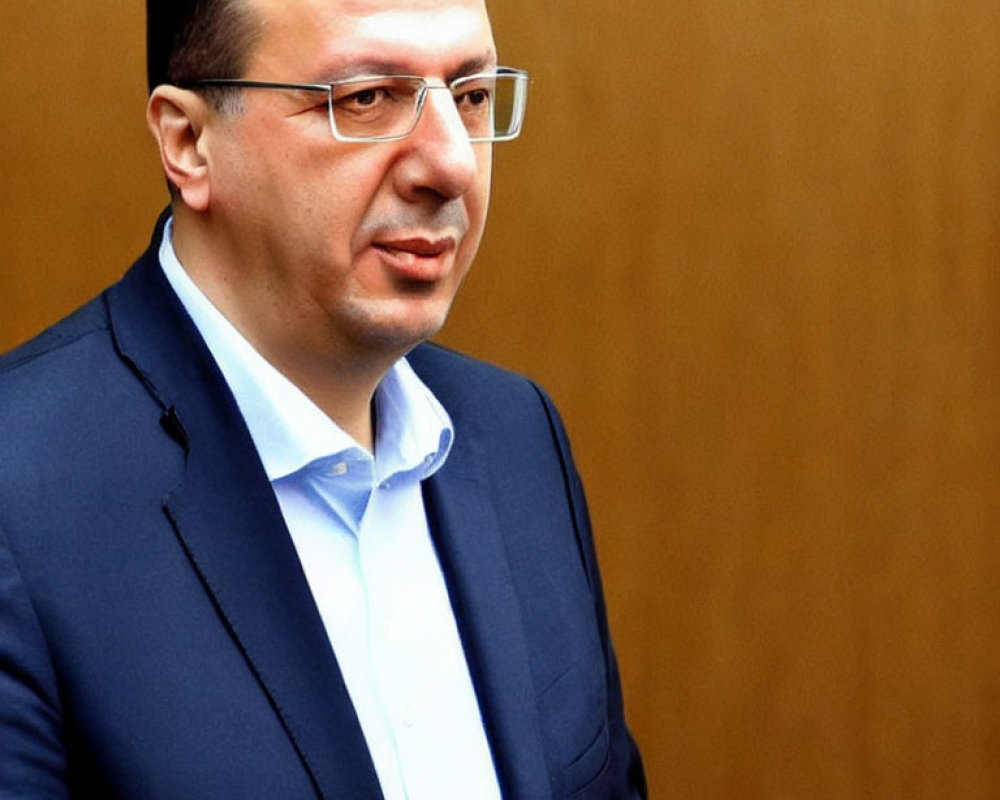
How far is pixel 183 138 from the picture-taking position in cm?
90

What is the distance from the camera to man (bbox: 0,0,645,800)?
0.80 m

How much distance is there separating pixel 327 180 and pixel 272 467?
13 centimetres

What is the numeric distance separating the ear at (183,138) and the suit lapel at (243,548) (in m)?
0.05

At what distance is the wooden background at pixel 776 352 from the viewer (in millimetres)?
1470

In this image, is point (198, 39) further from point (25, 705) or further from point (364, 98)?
point (25, 705)

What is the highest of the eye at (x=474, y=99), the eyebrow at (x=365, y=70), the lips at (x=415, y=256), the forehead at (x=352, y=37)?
the forehead at (x=352, y=37)

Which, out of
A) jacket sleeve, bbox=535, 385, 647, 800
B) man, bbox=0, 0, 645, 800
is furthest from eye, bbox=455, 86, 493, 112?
jacket sleeve, bbox=535, 385, 647, 800

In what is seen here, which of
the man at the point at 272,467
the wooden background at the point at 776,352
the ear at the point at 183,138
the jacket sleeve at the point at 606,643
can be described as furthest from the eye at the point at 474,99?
the wooden background at the point at 776,352

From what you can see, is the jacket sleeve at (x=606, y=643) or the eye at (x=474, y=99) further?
the jacket sleeve at (x=606, y=643)

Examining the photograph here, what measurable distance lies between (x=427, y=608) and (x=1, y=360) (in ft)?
0.76

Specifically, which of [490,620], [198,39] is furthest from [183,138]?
[490,620]

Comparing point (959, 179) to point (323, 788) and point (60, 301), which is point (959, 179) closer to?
point (60, 301)

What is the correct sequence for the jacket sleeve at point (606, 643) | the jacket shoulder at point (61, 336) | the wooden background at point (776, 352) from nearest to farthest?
1. the jacket shoulder at point (61, 336)
2. the jacket sleeve at point (606, 643)
3. the wooden background at point (776, 352)

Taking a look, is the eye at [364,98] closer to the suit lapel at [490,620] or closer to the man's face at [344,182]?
the man's face at [344,182]
